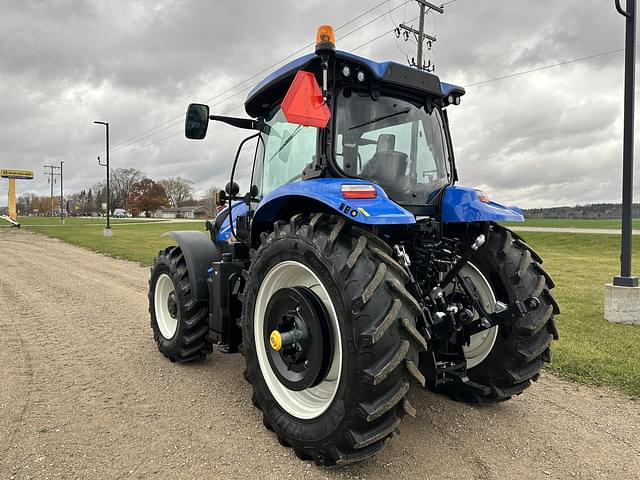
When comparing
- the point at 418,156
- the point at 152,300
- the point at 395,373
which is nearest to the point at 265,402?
the point at 395,373

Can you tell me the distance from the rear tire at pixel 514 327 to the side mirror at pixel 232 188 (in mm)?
2185

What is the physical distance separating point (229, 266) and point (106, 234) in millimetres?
26521

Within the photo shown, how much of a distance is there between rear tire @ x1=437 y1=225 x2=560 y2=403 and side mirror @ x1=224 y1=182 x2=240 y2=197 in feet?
7.17

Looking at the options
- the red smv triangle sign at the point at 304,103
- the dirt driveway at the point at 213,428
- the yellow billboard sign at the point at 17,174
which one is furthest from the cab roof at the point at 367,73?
the yellow billboard sign at the point at 17,174

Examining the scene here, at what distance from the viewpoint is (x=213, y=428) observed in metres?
3.11

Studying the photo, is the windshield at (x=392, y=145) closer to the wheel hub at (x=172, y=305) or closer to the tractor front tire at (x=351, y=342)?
the tractor front tire at (x=351, y=342)

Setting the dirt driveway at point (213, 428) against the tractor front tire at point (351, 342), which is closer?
the tractor front tire at point (351, 342)

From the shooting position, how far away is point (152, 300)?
16.1 ft

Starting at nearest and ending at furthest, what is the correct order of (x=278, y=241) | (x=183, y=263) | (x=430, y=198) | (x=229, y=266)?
(x=278, y=241) < (x=430, y=198) < (x=229, y=266) < (x=183, y=263)

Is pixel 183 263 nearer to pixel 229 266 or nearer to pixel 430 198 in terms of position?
pixel 229 266

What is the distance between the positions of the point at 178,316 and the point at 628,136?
21.5 ft

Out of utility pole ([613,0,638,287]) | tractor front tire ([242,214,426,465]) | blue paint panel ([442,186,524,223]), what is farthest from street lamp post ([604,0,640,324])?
tractor front tire ([242,214,426,465])

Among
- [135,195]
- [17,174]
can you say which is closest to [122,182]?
[135,195]

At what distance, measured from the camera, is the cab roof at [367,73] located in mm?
3014
